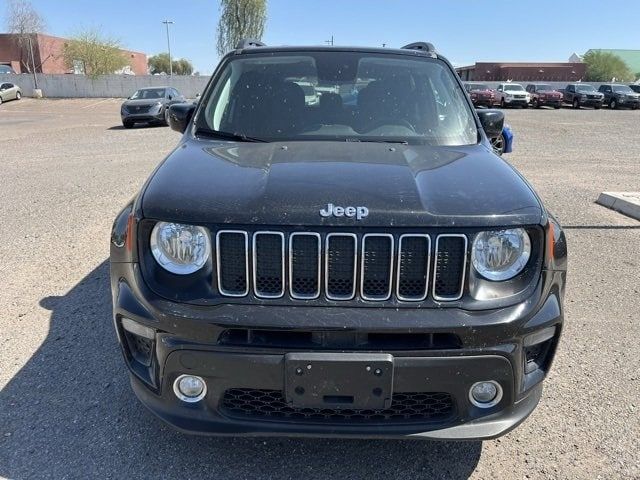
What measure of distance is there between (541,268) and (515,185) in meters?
0.41

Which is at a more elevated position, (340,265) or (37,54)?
(37,54)

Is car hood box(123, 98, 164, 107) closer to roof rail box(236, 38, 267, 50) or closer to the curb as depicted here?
the curb

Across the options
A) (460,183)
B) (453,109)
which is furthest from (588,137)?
(460,183)

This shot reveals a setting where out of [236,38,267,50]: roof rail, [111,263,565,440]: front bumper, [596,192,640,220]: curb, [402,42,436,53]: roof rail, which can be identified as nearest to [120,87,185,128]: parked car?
[596,192,640,220]: curb

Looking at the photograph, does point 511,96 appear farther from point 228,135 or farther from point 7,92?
point 228,135

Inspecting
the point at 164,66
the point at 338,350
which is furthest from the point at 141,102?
the point at 164,66

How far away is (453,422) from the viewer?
218cm

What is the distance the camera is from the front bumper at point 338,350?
6.66ft

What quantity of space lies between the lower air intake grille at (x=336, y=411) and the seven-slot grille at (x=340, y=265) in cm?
41

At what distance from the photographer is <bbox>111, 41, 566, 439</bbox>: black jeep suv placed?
204 cm

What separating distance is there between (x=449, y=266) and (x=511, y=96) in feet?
121

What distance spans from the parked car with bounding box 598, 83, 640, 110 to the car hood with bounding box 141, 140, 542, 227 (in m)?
39.1

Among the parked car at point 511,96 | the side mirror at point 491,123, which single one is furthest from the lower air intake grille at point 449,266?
the parked car at point 511,96

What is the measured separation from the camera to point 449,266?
6.93 feet
